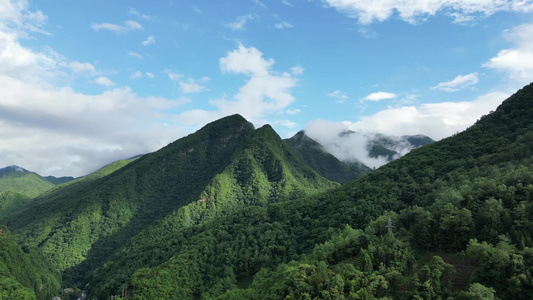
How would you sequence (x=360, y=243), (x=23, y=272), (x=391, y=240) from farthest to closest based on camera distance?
(x=23, y=272) < (x=360, y=243) < (x=391, y=240)

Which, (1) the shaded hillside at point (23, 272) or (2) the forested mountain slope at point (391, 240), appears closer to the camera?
(2) the forested mountain slope at point (391, 240)

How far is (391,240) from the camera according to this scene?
4769 centimetres

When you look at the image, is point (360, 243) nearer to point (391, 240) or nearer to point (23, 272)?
point (391, 240)

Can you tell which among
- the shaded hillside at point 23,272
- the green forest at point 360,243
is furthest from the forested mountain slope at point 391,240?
the shaded hillside at point 23,272

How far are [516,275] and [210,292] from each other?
67354 millimetres

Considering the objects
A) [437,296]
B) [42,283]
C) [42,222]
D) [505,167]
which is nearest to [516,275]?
[437,296]

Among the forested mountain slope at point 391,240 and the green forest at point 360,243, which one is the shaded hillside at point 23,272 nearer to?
the green forest at point 360,243

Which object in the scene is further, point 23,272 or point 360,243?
point 23,272

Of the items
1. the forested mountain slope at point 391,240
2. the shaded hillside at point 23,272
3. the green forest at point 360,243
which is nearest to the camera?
the forested mountain slope at point 391,240

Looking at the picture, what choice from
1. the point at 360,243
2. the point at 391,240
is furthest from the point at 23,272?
the point at 391,240

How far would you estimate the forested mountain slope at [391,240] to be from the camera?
3766 centimetres

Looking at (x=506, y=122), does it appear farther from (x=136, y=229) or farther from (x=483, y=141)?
(x=136, y=229)

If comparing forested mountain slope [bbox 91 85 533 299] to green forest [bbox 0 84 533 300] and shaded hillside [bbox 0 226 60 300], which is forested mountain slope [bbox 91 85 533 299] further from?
shaded hillside [bbox 0 226 60 300]

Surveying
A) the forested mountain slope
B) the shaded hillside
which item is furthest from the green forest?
the shaded hillside
